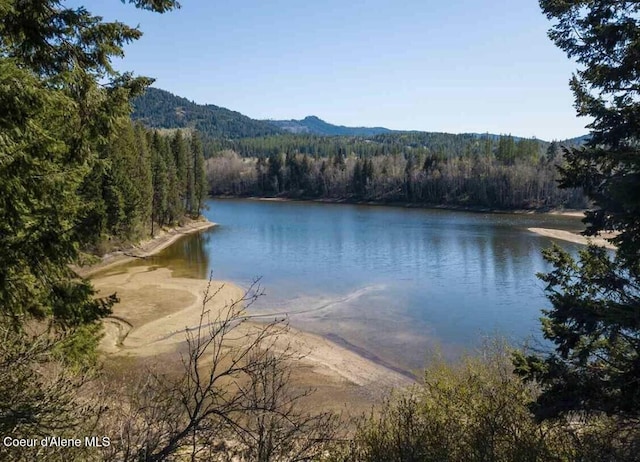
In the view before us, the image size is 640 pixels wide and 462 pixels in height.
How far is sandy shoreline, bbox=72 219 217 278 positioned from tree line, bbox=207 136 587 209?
49.2 meters

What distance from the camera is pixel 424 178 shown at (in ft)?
327

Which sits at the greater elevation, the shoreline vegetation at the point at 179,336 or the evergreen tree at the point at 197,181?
the evergreen tree at the point at 197,181

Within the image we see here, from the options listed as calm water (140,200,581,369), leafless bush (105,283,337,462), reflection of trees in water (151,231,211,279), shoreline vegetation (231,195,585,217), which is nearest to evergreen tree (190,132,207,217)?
calm water (140,200,581,369)

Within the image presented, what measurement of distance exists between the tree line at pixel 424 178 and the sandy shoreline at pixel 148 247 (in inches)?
1938

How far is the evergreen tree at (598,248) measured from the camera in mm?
6258

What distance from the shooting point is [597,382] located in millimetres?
6734

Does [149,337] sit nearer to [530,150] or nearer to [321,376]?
[321,376]

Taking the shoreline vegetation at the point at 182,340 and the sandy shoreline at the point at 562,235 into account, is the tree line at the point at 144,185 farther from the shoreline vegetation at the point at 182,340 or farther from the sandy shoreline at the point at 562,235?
the sandy shoreline at the point at 562,235

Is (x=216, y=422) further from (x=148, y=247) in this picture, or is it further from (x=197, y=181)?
(x=197, y=181)

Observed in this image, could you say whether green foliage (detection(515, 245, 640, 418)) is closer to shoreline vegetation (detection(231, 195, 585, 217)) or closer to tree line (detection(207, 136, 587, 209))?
shoreline vegetation (detection(231, 195, 585, 217))

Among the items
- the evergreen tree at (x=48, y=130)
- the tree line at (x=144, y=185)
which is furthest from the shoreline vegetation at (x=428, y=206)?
the evergreen tree at (x=48, y=130)

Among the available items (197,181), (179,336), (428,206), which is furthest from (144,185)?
A: (428,206)

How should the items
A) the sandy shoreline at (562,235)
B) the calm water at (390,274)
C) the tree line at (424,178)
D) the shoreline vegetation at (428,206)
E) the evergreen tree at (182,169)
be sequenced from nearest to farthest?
the calm water at (390,274) < the sandy shoreline at (562,235) < the evergreen tree at (182,169) < the shoreline vegetation at (428,206) < the tree line at (424,178)

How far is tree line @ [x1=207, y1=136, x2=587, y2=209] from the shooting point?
8681 cm
